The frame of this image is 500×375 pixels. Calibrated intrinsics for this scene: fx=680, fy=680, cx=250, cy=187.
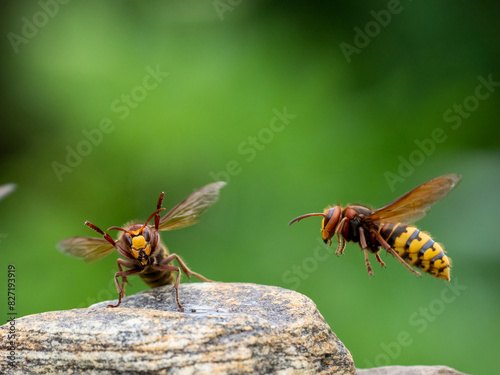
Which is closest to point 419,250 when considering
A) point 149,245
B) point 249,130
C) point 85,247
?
point 149,245

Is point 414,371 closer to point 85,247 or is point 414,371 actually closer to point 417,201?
point 417,201

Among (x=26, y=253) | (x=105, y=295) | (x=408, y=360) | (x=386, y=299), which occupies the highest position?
(x=26, y=253)

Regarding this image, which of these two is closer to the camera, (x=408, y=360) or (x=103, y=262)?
(x=408, y=360)

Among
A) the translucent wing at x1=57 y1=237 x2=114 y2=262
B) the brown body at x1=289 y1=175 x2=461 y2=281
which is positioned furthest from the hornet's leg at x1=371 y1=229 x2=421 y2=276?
the translucent wing at x1=57 y1=237 x2=114 y2=262

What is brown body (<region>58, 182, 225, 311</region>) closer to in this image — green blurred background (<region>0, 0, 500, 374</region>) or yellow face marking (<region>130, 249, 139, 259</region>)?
yellow face marking (<region>130, 249, 139, 259</region>)

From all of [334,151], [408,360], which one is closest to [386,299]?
[408,360]

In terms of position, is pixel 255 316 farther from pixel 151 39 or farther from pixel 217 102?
pixel 151 39
